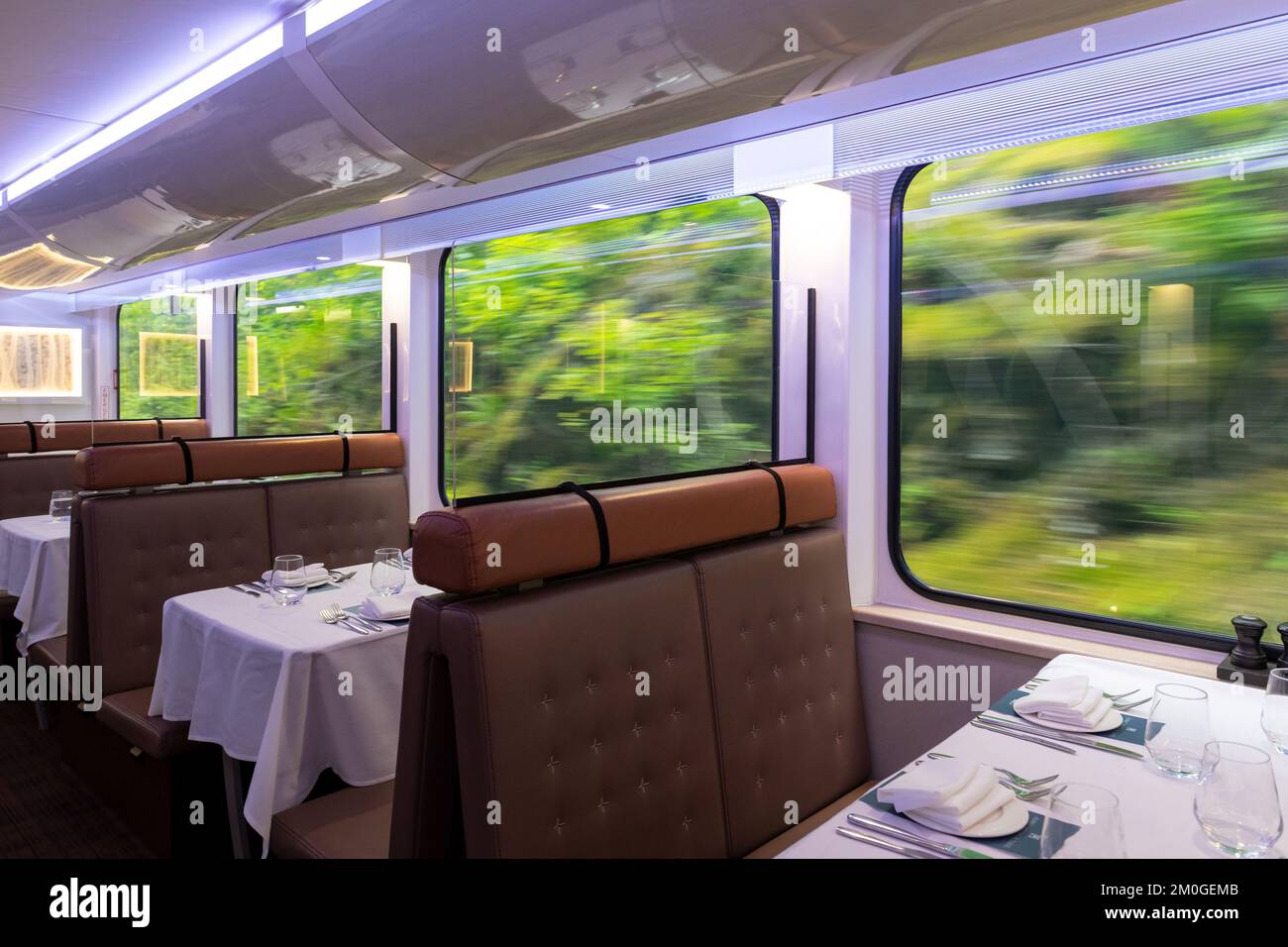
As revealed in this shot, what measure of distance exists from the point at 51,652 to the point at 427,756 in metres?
3.03

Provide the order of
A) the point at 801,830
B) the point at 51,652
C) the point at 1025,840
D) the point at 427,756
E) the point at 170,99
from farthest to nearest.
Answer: the point at 51,652, the point at 170,99, the point at 801,830, the point at 427,756, the point at 1025,840

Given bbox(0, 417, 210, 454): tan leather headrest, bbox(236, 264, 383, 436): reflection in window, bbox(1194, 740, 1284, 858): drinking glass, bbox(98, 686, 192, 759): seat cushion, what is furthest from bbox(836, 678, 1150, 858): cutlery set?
bbox(0, 417, 210, 454): tan leather headrest

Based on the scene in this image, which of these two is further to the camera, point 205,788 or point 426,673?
point 205,788

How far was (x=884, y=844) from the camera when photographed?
139 cm

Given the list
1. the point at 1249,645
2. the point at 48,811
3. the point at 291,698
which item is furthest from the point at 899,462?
the point at 48,811

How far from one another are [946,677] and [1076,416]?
0.91 metres

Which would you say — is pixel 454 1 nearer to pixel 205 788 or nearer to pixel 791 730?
pixel 791 730

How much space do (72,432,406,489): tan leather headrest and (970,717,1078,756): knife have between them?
3.20m

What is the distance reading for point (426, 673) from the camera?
1719mm

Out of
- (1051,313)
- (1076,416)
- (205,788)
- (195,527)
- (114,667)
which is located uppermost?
(1051,313)

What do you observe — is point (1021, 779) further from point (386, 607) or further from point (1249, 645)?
point (386, 607)


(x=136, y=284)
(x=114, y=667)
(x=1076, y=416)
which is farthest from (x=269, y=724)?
(x=136, y=284)

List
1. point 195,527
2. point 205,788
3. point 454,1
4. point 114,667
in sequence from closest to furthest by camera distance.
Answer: point 454,1
point 205,788
point 114,667
point 195,527
